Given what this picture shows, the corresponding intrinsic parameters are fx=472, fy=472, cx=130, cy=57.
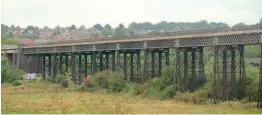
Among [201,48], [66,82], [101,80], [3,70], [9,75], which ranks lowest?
[66,82]

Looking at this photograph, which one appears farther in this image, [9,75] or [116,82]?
[9,75]

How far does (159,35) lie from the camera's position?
50.4 meters

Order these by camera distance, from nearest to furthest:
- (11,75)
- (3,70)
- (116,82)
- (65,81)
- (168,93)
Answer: (168,93)
(116,82)
(65,81)
(3,70)
(11,75)

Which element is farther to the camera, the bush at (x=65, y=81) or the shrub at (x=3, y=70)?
the shrub at (x=3, y=70)

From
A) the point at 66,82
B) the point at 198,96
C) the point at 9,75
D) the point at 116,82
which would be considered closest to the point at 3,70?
the point at 9,75

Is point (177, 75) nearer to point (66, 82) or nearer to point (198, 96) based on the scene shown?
point (198, 96)

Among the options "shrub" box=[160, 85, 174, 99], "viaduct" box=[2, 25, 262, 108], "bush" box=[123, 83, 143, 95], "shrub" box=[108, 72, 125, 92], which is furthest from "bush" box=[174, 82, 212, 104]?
"shrub" box=[108, 72, 125, 92]

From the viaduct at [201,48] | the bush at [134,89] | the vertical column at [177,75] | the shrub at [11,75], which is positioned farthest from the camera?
the shrub at [11,75]

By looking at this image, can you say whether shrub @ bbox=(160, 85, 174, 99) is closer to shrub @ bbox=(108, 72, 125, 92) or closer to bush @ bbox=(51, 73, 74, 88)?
shrub @ bbox=(108, 72, 125, 92)

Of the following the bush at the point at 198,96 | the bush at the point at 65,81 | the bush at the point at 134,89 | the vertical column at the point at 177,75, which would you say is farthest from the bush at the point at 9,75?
the bush at the point at 198,96

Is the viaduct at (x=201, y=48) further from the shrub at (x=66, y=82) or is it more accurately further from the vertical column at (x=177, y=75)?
the shrub at (x=66, y=82)

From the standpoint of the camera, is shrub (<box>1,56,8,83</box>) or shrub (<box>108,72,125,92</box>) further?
shrub (<box>1,56,8,83</box>)

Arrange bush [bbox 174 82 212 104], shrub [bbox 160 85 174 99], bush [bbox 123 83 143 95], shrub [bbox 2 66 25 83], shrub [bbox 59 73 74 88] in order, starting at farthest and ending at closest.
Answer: shrub [bbox 2 66 25 83]
shrub [bbox 59 73 74 88]
bush [bbox 123 83 143 95]
shrub [bbox 160 85 174 99]
bush [bbox 174 82 212 104]

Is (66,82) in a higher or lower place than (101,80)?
lower
